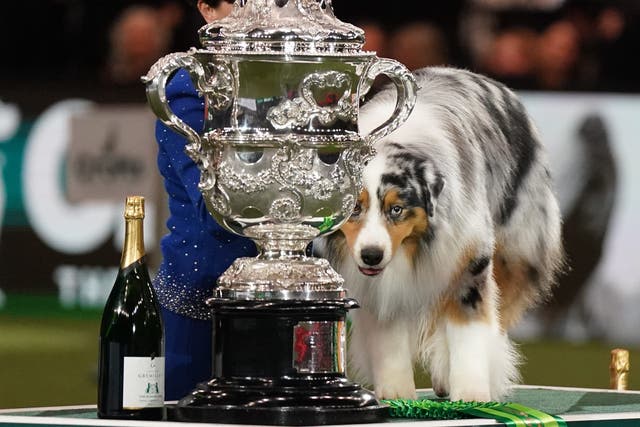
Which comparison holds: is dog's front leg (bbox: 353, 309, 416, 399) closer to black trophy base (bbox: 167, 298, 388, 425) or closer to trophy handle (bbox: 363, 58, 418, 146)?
black trophy base (bbox: 167, 298, 388, 425)

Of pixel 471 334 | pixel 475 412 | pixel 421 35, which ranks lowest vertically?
pixel 475 412

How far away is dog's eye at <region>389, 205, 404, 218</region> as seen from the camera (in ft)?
8.83

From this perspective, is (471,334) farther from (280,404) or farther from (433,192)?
(280,404)

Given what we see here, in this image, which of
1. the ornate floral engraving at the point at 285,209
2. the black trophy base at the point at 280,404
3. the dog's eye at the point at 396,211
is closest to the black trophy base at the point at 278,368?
the black trophy base at the point at 280,404

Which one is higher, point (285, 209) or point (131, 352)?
point (285, 209)

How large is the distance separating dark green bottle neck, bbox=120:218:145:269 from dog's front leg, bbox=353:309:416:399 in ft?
1.61

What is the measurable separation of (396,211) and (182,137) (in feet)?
1.41

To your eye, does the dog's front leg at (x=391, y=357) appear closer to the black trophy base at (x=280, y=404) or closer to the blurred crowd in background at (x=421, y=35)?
the black trophy base at (x=280, y=404)

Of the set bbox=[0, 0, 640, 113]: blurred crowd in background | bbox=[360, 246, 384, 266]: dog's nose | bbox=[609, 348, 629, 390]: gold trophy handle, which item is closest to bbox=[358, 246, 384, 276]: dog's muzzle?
bbox=[360, 246, 384, 266]: dog's nose

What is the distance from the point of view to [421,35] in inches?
321

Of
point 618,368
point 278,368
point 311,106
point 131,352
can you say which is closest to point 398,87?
point 311,106

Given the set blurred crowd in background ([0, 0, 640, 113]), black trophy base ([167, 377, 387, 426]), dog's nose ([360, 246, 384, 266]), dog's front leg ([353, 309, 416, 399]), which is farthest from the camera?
blurred crowd in background ([0, 0, 640, 113])

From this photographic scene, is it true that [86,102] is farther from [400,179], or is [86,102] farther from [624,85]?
[400,179]

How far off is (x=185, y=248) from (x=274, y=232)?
51 cm
